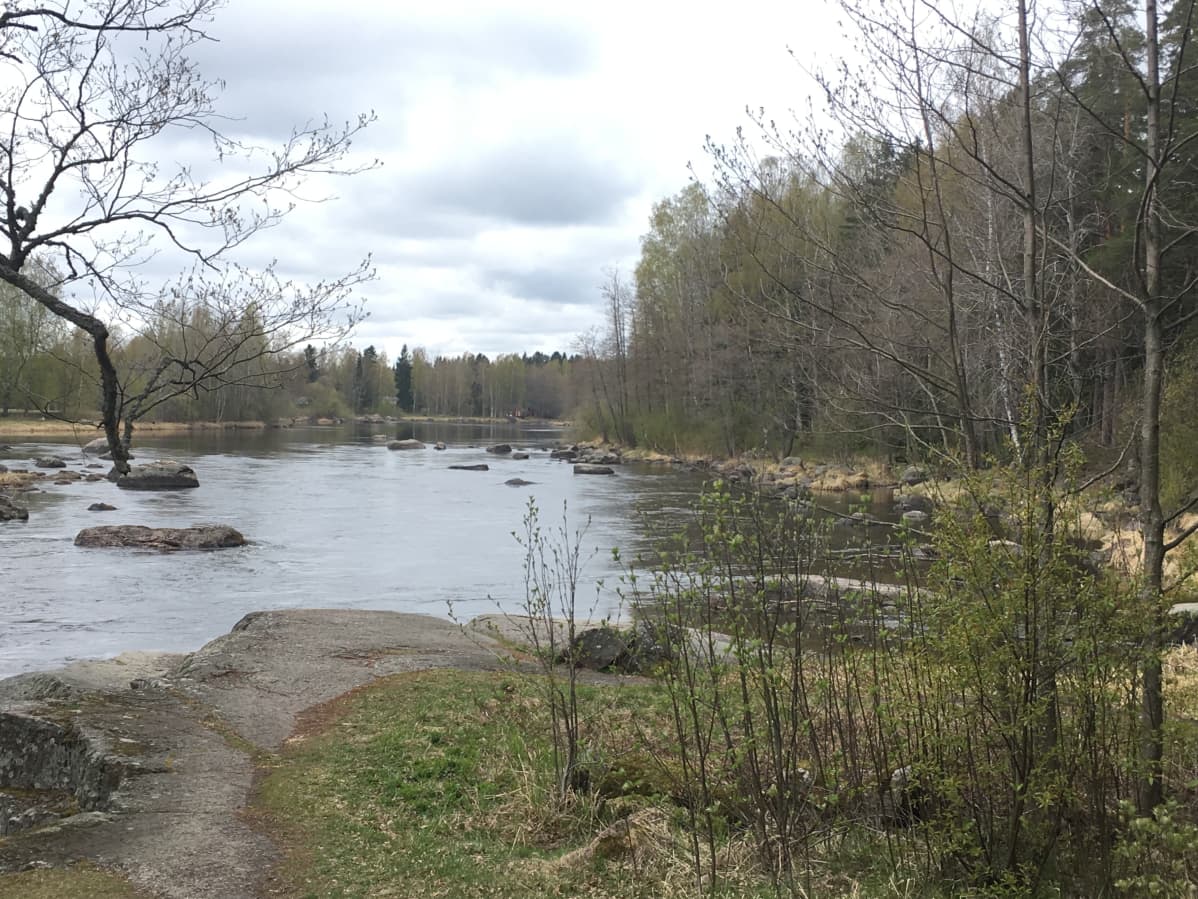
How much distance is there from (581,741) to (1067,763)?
9.79 ft

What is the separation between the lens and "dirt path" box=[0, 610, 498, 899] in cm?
495

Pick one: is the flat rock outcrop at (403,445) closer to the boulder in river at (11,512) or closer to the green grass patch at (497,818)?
the boulder in river at (11,512)

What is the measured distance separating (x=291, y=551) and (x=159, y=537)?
2.89 meters

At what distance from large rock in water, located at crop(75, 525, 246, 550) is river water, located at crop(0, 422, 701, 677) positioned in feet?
1.51

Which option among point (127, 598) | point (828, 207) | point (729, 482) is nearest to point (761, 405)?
point (127, 598)

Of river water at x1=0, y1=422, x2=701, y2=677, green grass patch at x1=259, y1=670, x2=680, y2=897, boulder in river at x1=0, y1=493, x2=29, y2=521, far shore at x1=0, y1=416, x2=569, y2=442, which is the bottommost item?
river water at x1=0, y1=422, x2=701, y2=677

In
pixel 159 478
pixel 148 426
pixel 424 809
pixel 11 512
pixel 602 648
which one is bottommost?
pixel 602 648

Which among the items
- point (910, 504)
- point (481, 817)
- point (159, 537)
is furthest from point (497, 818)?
point (910, 504)

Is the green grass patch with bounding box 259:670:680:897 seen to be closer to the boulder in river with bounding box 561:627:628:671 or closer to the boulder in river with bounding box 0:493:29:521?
the boulder in river with bounding box 561:627:628:671

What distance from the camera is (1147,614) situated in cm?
388

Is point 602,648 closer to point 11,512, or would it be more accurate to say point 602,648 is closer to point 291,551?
point 291,551

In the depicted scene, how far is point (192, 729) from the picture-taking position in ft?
23.8

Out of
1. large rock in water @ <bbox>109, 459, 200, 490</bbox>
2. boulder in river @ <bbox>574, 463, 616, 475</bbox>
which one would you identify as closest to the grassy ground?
large rock in water @ <bbox>109, 459, 200, 490</bbox>

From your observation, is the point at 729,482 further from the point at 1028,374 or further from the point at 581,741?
the point at 581,741
